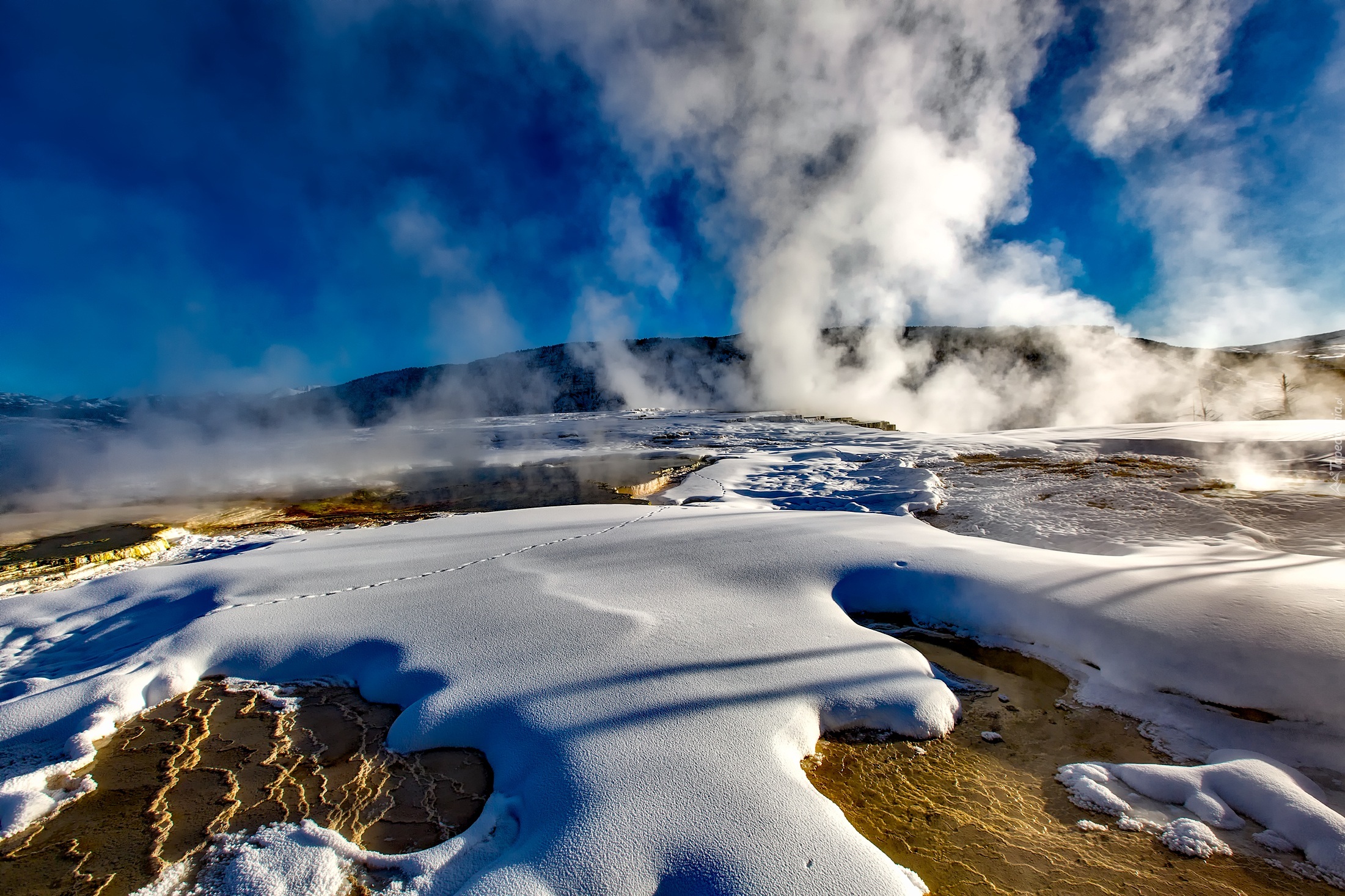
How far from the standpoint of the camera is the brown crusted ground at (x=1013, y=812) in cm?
173

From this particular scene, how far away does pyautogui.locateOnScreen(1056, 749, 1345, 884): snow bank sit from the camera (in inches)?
69.7

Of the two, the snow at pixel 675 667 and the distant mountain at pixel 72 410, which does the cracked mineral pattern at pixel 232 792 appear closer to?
the snow at pixel 675 667

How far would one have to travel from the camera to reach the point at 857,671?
2.72 meters

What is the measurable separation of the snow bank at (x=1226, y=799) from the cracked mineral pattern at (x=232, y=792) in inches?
100

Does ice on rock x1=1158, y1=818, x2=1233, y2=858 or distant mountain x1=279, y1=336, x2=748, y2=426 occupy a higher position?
distant mountain x1=279, y1=336, x2=748, y2=426

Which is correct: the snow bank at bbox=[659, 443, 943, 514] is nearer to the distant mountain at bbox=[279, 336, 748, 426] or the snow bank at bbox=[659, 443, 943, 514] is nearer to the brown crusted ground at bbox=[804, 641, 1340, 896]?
the brown crusted ground at bbox=[804, 641, 1340, 896]

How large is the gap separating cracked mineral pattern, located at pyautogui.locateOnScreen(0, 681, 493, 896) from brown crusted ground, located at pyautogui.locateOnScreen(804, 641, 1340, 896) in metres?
1.64

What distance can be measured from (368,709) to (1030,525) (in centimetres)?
634

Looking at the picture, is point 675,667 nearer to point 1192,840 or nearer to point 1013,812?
point 1013,812

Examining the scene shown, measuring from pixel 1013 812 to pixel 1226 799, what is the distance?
0.79 m

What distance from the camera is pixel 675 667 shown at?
8.96 feet

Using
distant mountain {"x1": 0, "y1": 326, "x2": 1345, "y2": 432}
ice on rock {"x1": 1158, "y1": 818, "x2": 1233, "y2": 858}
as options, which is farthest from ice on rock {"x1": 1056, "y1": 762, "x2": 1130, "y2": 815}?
distant mountain {"x1": 0, "y1": 326, "x2": 1345, "y2": 432}

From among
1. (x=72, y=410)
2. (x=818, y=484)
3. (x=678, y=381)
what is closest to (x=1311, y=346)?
(x=678, y=381)

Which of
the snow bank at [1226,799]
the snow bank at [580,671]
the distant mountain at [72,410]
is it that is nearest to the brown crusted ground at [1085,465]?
the snow bank at [580,671]
